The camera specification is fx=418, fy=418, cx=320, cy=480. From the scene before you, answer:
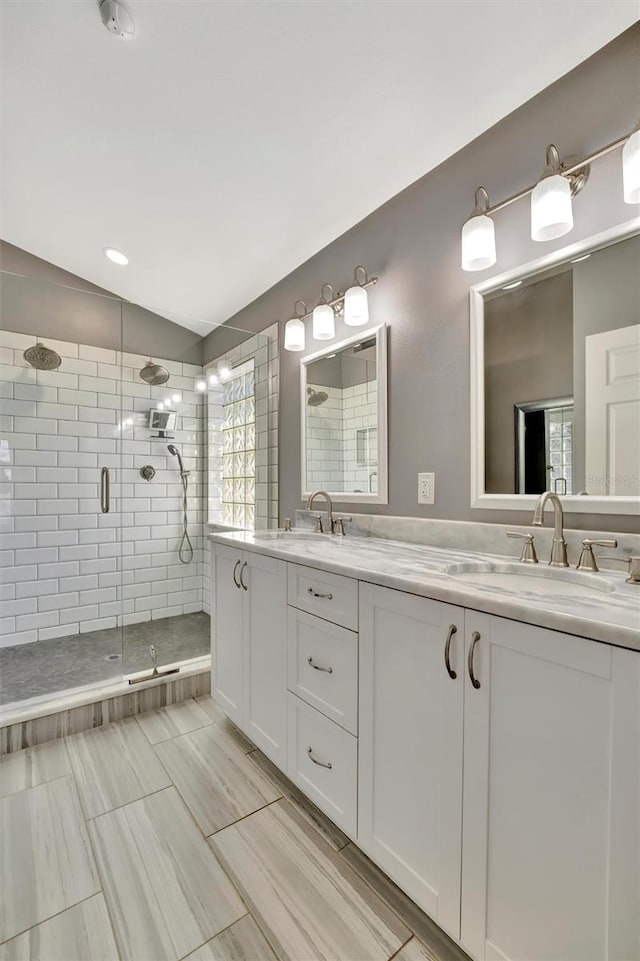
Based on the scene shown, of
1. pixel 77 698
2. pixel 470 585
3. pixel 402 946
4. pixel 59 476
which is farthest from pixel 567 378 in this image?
pixel 59 476

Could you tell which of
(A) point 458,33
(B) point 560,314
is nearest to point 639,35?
(A) point 458,33

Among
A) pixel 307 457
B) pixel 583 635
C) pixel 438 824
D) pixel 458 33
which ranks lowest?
pixel 438 824

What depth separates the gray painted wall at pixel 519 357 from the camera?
1.28 meters

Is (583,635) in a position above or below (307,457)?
below

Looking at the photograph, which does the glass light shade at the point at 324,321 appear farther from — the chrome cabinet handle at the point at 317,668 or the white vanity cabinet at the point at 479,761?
the chrome cabinet handle at the point at 317,668

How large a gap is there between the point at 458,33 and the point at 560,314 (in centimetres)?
84

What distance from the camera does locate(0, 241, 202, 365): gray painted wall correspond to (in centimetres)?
266

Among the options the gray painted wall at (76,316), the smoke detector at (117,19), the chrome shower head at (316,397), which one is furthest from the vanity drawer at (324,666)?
the gray painted wall at (76,316)

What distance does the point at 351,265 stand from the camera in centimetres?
204

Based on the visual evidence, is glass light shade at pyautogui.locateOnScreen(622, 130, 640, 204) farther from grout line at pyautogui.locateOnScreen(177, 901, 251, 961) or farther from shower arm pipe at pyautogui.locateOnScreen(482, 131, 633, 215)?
grout line at pyautogui.locateOnScreen(177, 901, 251, 961)

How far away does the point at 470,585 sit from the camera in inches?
37.9

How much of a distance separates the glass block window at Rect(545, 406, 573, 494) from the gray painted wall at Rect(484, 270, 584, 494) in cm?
6

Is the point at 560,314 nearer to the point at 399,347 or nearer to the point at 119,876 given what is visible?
the point at 399,347

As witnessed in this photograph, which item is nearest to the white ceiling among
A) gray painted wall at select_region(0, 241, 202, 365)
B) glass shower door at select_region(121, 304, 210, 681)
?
gray painted wall at select_region(0, 241, 202, 365)
